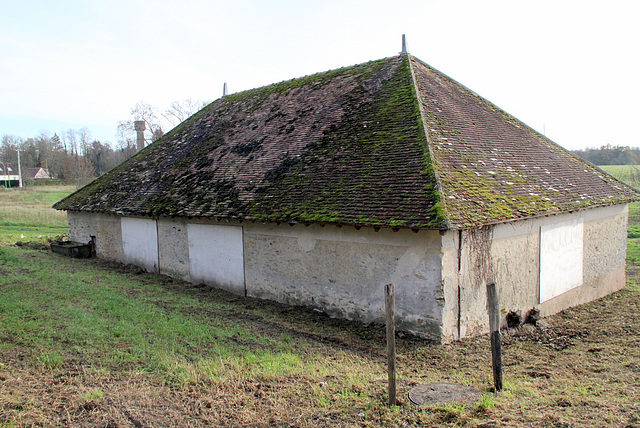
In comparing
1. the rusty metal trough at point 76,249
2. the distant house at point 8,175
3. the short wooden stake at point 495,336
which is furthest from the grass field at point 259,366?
the distant house at point 8,175

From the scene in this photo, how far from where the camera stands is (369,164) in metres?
10.7

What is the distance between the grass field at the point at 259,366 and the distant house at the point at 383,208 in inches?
33.1

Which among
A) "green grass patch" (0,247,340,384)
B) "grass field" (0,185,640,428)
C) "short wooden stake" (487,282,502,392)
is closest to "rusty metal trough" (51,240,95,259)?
"green grass patch" (0,247,340,384)

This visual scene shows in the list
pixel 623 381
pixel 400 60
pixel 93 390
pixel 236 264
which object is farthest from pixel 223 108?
pixel 623 381

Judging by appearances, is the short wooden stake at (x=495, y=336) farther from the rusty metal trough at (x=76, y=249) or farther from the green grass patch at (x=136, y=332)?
the rusty metal trough at (x=76, y=249)

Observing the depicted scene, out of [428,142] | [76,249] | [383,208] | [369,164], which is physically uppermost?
[428,142]

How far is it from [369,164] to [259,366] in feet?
18.6

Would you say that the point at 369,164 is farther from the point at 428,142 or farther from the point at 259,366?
the point at 259,366

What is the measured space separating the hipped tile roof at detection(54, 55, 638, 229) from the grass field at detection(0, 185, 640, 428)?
2.47m

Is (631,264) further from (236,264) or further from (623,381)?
(236,264)

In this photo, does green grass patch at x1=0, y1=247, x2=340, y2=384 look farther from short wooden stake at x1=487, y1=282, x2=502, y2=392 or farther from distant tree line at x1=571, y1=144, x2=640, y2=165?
distant tree line at x1=571, y1=144, x2=640, y2=165

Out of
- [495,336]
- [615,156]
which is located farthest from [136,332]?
[615,156]

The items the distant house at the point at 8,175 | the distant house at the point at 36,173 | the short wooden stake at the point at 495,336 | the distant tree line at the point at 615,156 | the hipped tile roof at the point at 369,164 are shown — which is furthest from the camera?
the distant tree line at the point at 615,156

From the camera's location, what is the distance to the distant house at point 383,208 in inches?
355
